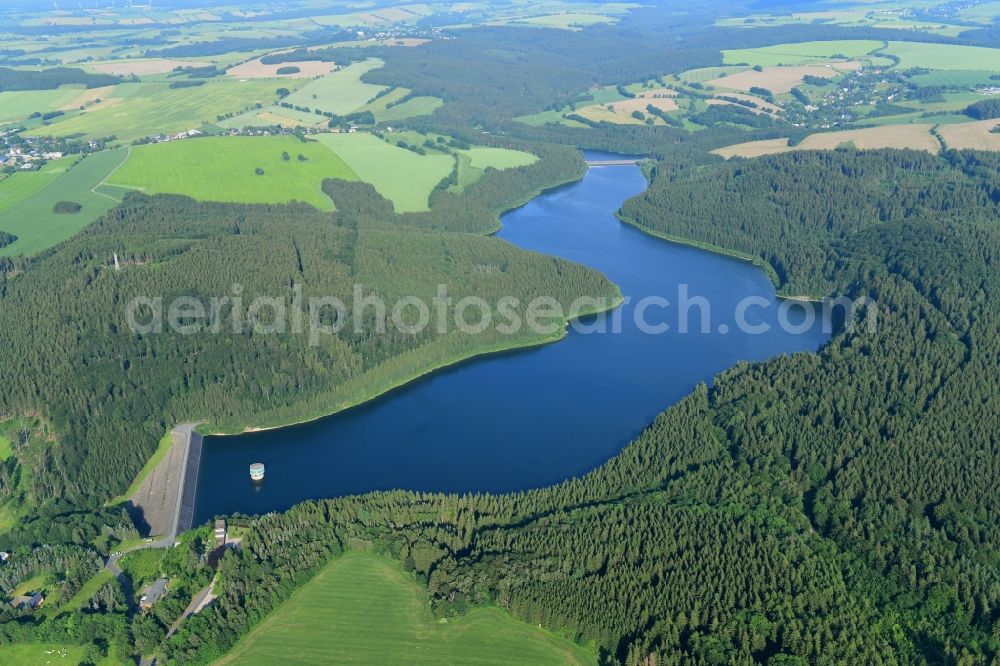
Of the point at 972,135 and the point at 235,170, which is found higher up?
the point at 972,135

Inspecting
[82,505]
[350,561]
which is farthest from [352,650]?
[82,505]

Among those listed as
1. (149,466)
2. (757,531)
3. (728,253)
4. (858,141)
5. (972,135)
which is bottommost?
(149,466)

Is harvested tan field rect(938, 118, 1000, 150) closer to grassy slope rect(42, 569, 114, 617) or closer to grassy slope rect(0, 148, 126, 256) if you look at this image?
grassy slope rect(0, 148, 126, 256)

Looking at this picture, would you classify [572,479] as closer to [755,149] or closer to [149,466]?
A: [149,466]

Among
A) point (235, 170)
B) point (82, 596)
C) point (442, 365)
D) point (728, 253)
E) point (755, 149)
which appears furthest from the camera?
point (755, 149)

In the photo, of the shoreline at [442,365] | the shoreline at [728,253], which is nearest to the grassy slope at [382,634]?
the shoreline at [442,365]

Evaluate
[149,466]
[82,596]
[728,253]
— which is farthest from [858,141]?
[82,596]

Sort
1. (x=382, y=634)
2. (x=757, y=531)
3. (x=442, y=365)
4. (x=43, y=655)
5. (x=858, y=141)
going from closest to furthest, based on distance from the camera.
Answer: (x=43, y=655), (x=382, y=634), (x=757, y=531), (x=442, y=365), (x=858, y=141)

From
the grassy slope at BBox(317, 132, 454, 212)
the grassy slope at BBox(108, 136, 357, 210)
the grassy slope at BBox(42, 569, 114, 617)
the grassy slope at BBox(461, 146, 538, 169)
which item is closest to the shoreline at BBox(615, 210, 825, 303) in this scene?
the grassy slope at BBox(461, 146, 538, 169)
